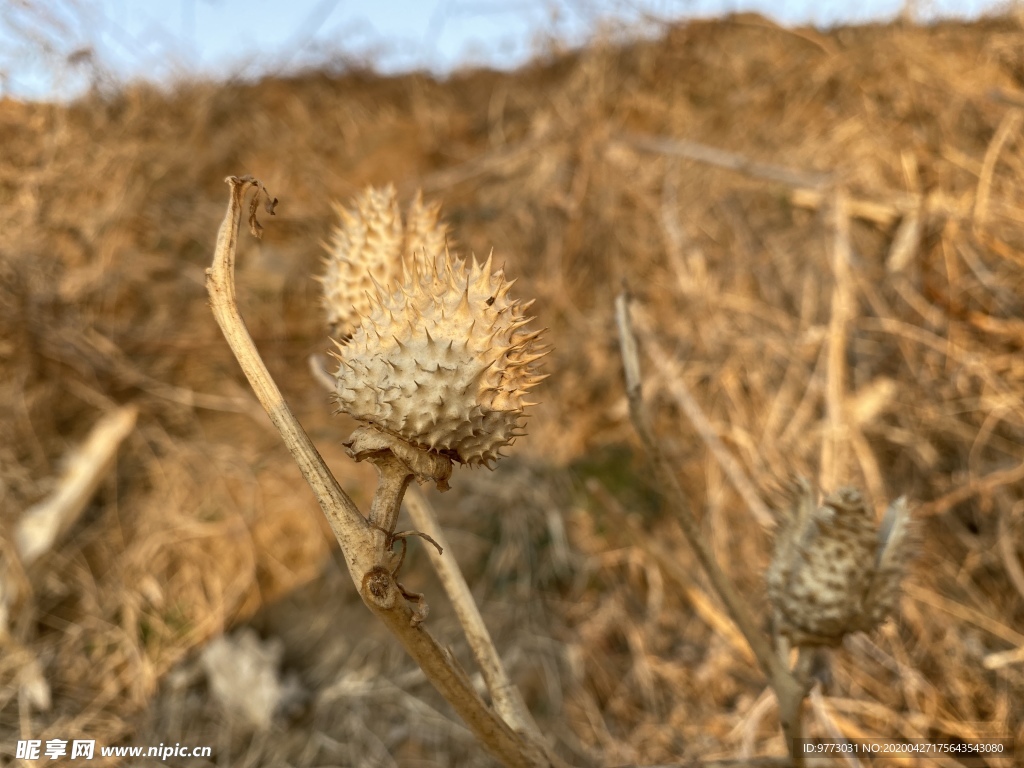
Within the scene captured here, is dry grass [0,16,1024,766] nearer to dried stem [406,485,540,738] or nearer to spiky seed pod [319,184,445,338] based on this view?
dried stem [406,485,540,738]

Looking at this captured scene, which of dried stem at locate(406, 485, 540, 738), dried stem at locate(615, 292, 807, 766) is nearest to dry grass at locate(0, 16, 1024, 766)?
dried stem at locate(615, 292, 807, 766)

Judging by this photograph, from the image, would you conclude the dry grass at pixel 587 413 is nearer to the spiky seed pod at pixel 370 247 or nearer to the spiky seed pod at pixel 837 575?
the spiky seed pod at pixel 837 575

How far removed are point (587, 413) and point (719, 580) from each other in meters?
2.01

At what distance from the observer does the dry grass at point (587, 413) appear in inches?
78.8

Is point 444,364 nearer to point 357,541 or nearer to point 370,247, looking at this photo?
point 357,541

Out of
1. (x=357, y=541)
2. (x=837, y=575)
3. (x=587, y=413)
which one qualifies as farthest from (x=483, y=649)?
(x=587, y=413)

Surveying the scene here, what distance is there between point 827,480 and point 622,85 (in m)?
3.11

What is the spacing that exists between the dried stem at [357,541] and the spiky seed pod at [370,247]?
8.5 inches

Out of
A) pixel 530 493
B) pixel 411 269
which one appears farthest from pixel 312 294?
pixel 411 269

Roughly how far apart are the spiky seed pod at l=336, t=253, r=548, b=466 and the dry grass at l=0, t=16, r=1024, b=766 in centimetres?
73

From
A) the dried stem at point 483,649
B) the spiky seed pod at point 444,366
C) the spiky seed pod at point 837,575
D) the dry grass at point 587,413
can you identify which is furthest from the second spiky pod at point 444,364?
the dry grass at point 587,413

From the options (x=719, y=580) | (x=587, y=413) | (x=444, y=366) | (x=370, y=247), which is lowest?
(x=587, y=413)

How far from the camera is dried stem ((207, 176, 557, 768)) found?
0.63m

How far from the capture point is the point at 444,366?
2.30 ft
